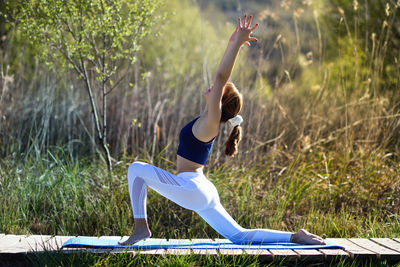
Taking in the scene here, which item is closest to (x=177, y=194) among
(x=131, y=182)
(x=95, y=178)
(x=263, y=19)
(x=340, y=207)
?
(x=131, y=182)

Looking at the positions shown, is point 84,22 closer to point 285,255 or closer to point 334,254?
point 285,255

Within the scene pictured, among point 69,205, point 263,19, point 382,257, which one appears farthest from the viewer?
point 263,19

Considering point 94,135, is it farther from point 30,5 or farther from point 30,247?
point 30,247

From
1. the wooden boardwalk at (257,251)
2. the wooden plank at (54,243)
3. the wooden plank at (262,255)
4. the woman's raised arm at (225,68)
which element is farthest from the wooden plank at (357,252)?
the wooden plank at (54,243)

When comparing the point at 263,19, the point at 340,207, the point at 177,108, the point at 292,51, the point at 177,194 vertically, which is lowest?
the point at 340,207

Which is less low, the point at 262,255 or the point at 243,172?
the point at 243,172

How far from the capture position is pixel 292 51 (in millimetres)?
5121

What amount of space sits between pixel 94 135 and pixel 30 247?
2818 millimetres

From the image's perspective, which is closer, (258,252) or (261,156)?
(258,252)

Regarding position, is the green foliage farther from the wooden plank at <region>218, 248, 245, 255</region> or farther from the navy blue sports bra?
the wooden plank at <region>218, 248, 245, 255</region>

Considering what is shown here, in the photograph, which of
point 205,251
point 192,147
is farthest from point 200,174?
point 205,251

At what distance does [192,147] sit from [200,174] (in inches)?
7.0

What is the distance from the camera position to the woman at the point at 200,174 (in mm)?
2713

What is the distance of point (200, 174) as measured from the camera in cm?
293
